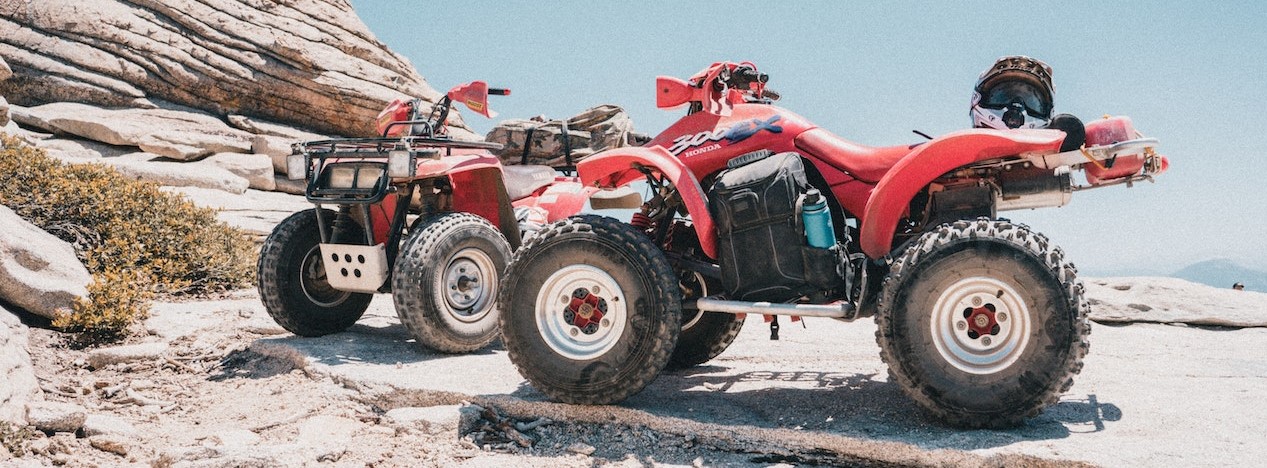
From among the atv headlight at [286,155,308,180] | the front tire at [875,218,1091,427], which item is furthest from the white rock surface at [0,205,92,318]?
the front tire at [875,218,1091,427]

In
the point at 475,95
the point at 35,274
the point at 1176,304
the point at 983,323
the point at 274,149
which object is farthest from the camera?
the point at 274,149

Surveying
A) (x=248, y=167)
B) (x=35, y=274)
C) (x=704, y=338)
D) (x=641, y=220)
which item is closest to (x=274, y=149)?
(x=248, y=167)

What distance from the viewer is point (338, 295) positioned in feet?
20.4

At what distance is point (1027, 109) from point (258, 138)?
15.1m

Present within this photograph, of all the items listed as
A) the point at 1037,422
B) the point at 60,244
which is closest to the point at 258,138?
the point at 60,244

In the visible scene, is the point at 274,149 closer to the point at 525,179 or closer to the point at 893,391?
the point at 525,179

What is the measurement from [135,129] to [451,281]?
1216 centimetres

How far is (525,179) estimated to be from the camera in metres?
6.68

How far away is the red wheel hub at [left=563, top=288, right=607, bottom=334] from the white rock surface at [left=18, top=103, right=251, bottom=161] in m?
Result: 13.3

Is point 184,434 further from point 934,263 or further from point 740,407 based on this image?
point 934,263

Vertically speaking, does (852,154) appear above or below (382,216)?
above

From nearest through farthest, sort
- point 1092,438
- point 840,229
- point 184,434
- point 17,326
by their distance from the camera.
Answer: point 1092,438, point 840,229, point 184,434, point 17,326

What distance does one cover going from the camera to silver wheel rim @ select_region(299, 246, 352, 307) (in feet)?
19.7

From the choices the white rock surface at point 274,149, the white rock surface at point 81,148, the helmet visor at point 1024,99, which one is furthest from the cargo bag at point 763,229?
the white rock surface at point 274,149
